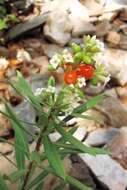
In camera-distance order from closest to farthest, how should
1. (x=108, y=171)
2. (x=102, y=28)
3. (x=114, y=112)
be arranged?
(x=108, y=171), (x=114, y=112), (x=102, y=28)

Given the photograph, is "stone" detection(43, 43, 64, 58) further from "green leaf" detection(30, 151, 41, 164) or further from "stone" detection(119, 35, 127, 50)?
"green leaf" detection(30, 151, 41, 164)

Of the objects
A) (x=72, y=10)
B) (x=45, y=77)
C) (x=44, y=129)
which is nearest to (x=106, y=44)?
(x=72, y=10)

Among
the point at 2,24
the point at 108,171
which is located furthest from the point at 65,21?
the point at 108,171

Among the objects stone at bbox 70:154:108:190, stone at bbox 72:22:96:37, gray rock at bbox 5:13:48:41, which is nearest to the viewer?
stone at bbox 70:154:108:190

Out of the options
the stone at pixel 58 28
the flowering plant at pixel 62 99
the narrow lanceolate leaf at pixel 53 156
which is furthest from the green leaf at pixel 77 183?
the stone at pixel 58 28

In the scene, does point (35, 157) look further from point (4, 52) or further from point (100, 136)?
point (4, 52)

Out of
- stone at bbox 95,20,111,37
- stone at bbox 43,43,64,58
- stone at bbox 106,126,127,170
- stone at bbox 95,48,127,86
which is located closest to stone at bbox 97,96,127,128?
stone at bbox 106,126,127,170
